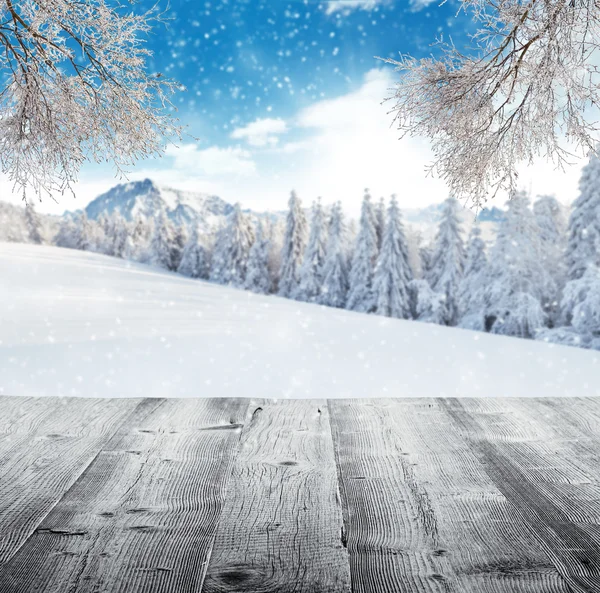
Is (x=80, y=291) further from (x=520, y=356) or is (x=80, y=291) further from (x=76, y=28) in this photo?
(x=520, y=356)

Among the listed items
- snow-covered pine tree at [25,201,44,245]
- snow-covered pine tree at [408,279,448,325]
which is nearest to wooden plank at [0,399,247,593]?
snow-covered pine tree at [408,279,448,325]

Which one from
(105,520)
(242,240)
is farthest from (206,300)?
(242,240)

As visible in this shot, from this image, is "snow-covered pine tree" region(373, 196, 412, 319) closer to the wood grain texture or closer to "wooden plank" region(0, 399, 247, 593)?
the wood grain texture

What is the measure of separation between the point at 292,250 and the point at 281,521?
26.2 metres

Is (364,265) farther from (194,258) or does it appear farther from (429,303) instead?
(194,258)

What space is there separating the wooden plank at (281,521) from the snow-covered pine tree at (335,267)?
22077 mm

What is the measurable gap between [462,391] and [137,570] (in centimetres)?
276

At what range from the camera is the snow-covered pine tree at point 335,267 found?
24.0 meters

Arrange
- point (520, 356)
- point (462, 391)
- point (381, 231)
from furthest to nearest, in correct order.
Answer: point (381, 231) < point (520, 356) < point (462, 391)

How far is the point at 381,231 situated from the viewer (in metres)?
24.8

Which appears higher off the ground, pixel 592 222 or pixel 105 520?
pixel 592 222

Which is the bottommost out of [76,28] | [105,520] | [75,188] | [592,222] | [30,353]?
[30,353]

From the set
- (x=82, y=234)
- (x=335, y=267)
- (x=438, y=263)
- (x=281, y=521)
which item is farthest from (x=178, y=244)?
(x=281, y=521)

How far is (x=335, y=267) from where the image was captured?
79.3 ft
